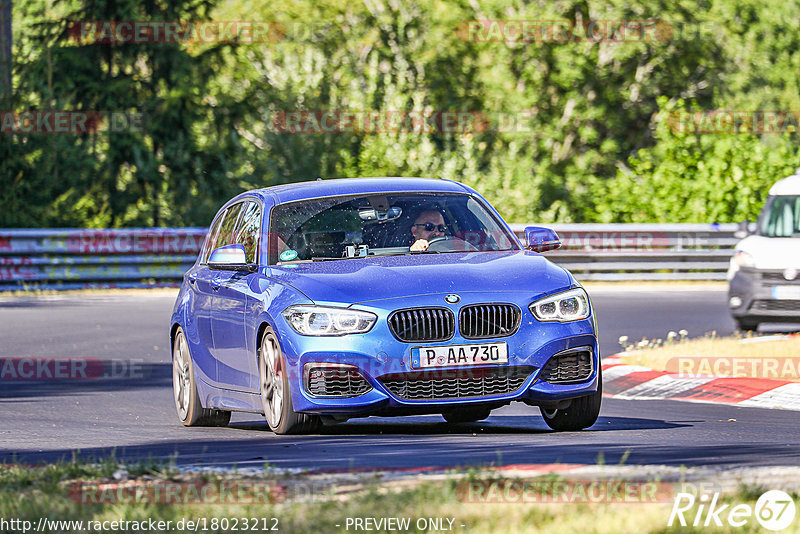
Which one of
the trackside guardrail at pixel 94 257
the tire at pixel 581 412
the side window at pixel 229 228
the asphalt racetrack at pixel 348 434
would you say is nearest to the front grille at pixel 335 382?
the asphalt racetrack at pixel 348 434

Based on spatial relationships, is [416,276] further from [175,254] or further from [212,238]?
[175,254]

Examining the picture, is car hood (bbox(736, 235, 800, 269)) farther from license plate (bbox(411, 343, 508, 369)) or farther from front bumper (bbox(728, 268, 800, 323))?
license plate (bbox(411, 343, 508, 369))

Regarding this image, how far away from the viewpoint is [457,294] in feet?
30.4

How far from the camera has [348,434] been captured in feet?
32.5

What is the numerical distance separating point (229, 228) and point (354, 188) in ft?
4.45

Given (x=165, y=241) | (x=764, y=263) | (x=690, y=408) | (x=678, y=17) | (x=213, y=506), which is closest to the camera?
(x=213, y=506)

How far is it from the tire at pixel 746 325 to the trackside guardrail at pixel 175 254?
9.81 metres

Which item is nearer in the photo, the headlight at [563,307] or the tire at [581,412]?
the headlight at [563,307]

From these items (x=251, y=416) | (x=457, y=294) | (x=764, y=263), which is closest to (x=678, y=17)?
(x=764, y=263)

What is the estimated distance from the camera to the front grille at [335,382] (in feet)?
30.4

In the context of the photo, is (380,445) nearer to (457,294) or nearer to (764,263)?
(457,294)

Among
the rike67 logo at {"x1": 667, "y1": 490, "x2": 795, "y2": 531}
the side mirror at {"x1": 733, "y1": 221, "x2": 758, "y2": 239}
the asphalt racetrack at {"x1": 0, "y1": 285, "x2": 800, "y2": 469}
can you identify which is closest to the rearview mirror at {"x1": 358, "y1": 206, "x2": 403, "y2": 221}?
the asphalt racetrack at {"x1": 0, "y1": 285, "x2": 800, "y2": 469}

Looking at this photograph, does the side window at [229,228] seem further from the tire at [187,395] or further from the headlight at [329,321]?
the headlight at [329,321]

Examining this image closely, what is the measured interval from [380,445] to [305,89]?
3255cm
